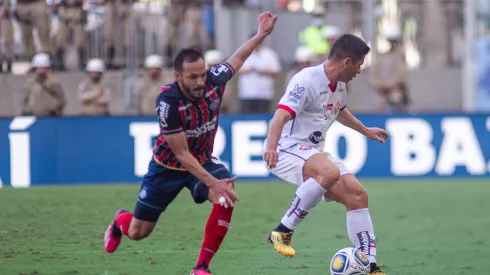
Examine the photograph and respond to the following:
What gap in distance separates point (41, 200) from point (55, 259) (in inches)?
229

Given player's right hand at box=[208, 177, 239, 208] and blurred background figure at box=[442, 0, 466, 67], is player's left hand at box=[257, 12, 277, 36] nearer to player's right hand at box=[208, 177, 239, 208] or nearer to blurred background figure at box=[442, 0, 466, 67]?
player's right hand at box=[208, 177, 239, 208]

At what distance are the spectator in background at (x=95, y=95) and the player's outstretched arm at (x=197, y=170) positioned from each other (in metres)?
11.9

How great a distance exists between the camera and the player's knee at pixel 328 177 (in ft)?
29.0

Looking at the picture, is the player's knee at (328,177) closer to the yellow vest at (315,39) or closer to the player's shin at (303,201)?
the player's shin at (303,201)

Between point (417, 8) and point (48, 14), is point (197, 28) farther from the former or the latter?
point (417, 8)

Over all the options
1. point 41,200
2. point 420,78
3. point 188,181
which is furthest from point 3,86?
point 188,181

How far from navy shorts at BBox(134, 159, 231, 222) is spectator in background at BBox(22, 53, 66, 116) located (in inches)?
434

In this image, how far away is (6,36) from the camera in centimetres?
2038

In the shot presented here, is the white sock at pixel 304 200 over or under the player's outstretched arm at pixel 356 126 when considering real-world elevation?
under

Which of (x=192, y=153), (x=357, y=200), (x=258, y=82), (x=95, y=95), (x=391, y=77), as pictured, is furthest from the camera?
(x=391, y=77)

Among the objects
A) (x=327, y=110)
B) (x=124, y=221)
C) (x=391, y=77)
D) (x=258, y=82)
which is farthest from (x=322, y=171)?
(x=391, y=77)

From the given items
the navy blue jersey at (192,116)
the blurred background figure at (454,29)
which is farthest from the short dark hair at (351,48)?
the blurred background figure at (454,29)

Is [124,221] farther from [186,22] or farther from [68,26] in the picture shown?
[186,22]

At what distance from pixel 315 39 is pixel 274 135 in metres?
13.8
